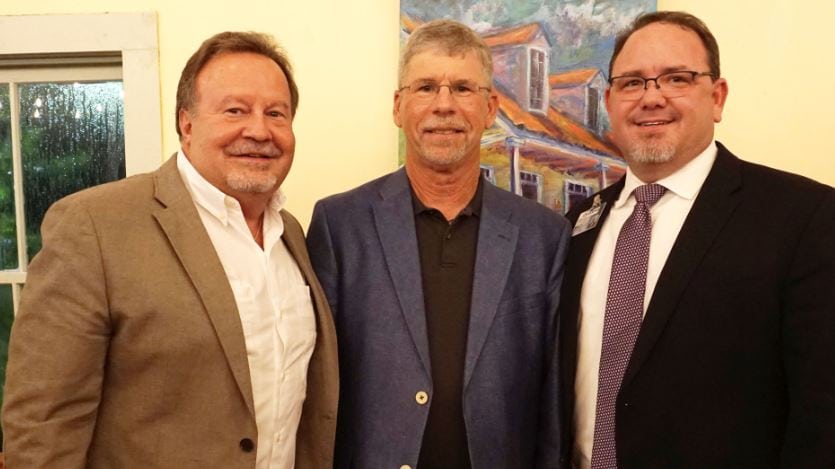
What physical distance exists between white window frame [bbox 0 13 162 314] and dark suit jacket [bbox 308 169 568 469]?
89cm

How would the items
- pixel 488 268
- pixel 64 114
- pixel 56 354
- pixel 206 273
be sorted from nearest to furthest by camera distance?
pixel 56 354 < pixel 206 273 < pixel 488 268 < pixel 64 114

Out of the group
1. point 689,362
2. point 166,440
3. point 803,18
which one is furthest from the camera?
point 803,18

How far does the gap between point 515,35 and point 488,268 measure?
3.00ft

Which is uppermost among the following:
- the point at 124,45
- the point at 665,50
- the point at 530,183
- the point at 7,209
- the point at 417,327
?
the point at 124,45

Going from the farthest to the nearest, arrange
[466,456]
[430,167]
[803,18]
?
1. [803,18]
2. [430,167]
3. [466,456]

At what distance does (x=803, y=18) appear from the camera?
205cm

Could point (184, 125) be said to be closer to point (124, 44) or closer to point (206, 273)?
point (206, 273)

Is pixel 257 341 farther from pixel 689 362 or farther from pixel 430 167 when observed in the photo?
pixel 689 362

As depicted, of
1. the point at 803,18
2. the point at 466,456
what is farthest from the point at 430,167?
the point at 803,18

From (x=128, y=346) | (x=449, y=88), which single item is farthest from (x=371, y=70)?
(x=128, y=346)

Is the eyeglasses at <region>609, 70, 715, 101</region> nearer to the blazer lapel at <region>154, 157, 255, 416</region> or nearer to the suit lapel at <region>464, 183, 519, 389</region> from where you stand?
the suit lapel at <region>464, 183, 519, 389</region>

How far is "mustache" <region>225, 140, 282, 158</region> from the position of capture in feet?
4.58

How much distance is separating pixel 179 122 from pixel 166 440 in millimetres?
731

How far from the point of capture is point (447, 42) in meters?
1.63
